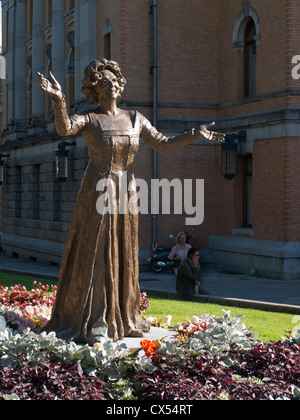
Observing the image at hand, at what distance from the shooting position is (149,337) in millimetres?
7695

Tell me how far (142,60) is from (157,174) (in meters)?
3.58

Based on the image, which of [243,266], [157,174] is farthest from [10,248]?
[243,266]

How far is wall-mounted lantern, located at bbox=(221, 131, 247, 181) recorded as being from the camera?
2167cm

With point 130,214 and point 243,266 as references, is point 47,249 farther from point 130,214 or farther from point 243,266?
point 130,214

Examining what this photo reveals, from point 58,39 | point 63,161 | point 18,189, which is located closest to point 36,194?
point 18,189

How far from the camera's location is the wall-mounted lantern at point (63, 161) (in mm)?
26312

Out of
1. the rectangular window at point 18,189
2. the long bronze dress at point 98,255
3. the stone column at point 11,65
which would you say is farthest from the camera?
the stone column at point 11,65

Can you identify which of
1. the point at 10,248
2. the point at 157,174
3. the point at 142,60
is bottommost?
the point at 10,248

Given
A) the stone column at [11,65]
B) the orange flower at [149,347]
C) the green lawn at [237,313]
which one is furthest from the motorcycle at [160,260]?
the stone column at [11,65]

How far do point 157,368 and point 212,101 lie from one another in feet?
58.6

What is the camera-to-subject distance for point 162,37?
2319 cm

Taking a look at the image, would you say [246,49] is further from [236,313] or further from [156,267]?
[236,313]

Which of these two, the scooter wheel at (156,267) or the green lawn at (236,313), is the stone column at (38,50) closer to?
the scooter wheel at (156,267)

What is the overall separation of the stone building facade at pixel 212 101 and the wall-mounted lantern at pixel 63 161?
0.89 ft
